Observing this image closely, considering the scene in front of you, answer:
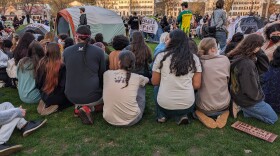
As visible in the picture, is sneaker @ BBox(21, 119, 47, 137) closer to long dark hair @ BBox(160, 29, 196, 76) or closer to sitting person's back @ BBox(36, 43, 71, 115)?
sitting person's back @ BBox(36, 43, 71, 115)

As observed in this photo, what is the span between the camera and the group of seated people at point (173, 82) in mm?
3627

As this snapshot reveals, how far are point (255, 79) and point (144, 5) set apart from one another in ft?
402

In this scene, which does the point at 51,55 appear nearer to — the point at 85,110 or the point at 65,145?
the point at 85,110

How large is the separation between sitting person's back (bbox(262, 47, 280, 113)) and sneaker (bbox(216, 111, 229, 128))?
2.79ft

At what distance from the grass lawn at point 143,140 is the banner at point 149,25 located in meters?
9.20

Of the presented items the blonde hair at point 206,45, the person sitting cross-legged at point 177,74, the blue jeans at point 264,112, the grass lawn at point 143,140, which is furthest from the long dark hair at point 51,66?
the blue jeans at point 264,112

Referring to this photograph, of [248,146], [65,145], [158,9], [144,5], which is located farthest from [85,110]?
[144,5]

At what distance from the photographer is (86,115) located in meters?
3.98


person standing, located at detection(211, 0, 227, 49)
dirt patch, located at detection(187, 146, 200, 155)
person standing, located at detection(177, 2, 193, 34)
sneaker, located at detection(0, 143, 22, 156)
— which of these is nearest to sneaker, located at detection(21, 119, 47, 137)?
sneaker, located at detection(0, 143, 22, 156)

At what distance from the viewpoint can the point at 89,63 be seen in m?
3.90

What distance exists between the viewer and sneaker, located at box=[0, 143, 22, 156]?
121 inches

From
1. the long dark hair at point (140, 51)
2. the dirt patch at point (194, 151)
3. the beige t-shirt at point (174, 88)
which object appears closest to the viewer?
the dirt patch at point (194, 151)

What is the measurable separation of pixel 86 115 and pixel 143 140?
1.05 m

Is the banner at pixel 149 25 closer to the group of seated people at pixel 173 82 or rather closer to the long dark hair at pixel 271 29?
the long dark hair at pixel 271 29
